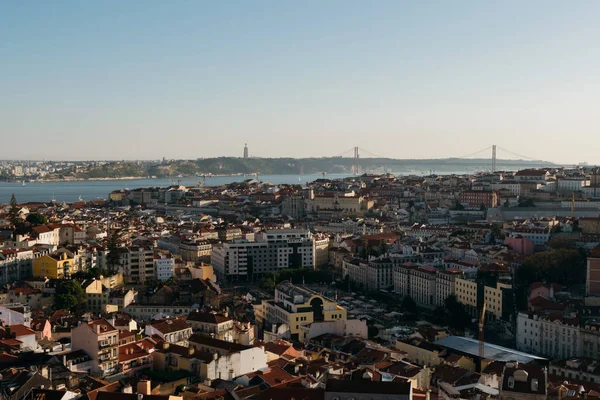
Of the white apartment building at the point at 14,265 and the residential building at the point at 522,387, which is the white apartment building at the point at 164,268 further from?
the residential building at the point at 522,387

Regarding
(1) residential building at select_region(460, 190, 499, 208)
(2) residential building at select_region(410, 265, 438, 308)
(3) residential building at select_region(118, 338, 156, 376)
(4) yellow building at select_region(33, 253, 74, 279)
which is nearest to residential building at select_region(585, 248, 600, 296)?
(2) residential building at select_region(410, 265, 438, 308)

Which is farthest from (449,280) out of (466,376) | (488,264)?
(466,376)

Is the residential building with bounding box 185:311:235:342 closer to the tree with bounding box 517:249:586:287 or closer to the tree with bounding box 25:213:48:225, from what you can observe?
the tree with bounding box 517:249:586:287

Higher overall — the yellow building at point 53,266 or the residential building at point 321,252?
the yellow building at point 53,266

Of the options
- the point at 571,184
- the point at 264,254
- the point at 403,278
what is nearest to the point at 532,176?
the point at 571,184

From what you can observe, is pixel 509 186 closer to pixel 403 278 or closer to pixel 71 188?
pixel 403 278

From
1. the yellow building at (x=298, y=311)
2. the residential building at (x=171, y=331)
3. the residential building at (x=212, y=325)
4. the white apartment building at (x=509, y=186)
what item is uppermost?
the white apartment building at (x=509, y=186)

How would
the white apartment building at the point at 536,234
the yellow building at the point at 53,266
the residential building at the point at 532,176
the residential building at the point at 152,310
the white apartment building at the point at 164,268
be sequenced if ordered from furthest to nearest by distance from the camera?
the residential building at the point at 532,176 < the white apartment building at the point at 536,234 < the white apartment building at the point at 164,268 < the yellow building at the point at 53,266 < the residential building at the point at 152,310

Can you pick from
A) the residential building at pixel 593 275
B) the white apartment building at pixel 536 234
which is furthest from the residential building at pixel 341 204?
the residential building at pixel 593 275
